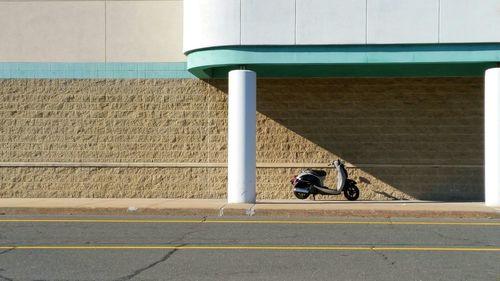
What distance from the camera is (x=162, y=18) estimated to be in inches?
800

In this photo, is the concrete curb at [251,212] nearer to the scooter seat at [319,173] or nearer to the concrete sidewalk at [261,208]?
the concrete sidewalk at [261,208]

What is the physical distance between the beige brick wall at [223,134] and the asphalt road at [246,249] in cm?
454

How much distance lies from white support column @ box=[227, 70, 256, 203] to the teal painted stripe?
336 cm

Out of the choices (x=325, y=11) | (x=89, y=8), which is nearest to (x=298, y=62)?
(x=325, y=11)

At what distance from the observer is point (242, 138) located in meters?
16.8

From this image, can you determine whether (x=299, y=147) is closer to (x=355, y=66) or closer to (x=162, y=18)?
(x=355, y=66)

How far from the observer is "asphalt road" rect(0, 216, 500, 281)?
905cm

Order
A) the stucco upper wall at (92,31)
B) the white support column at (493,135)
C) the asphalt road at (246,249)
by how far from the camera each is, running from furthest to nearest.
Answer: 1. the stucco upper wall at (92,31)
2. the white support column at (493,135)
3. the asphalt road at (246,249)

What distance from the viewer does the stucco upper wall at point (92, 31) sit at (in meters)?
20.2

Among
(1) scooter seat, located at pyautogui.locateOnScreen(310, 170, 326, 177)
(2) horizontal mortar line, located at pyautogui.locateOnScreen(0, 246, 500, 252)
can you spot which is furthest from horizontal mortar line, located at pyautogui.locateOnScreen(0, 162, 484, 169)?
(2) horizontal mortar line, located at pyautogui.locateOnScreen(0, 246, 500, 252)

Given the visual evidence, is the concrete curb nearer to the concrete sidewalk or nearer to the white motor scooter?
the concrete sidewalk

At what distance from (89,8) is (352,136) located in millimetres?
8864

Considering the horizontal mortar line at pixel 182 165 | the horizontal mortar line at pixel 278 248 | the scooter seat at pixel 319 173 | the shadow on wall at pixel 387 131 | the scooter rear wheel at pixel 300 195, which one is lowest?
the horizontal mortar line at pixel 278 248

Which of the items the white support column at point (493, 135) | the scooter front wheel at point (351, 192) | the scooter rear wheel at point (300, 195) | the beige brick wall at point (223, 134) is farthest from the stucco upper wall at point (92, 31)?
the white support column at point (493, 135)
